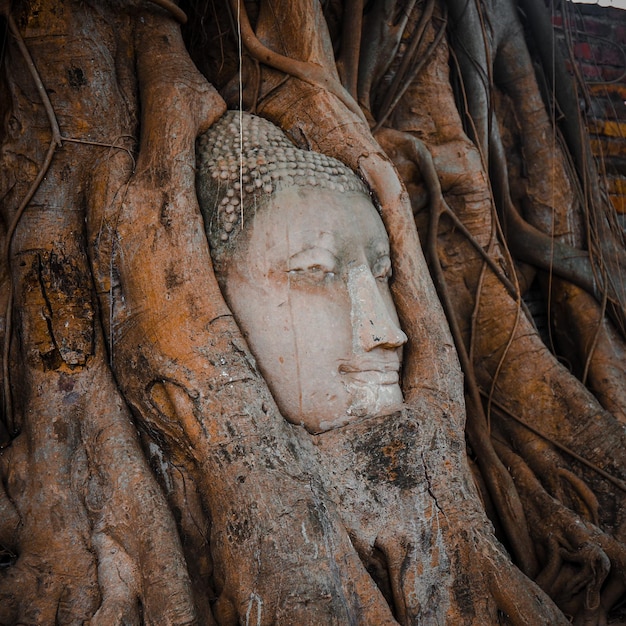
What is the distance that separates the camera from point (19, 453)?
233 centimetres

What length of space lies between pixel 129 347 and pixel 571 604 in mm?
1730

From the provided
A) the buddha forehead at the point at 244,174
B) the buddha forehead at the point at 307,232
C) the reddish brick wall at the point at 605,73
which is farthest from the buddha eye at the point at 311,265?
the reddish brick wall at the point at 605,73

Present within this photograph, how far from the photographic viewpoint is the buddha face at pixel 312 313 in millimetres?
2443

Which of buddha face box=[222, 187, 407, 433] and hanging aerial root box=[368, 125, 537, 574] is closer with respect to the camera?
buddha face box=[222, 187, 407, 433]

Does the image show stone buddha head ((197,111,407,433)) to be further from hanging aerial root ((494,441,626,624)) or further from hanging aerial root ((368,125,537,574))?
hanging aerial root ((494,441,626,624))

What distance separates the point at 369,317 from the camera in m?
2.49

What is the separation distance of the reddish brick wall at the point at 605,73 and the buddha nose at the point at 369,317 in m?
2.38

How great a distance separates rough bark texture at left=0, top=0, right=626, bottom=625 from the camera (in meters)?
2.15

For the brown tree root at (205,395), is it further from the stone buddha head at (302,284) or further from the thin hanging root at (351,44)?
the thin hanging root at (351,44)

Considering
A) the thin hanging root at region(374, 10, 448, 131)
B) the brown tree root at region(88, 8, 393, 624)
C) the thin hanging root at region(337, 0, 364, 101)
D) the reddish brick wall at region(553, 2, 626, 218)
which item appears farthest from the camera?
the reddish brick wall at region(553, 2, 626, 218)

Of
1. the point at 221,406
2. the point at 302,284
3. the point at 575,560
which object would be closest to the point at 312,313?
the point at 302,284

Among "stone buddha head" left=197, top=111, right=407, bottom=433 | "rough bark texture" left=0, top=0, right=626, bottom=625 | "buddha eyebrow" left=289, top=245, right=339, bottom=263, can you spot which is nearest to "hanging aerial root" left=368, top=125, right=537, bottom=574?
"rough bark texture" left=0, top=0, right=626, bottom=625

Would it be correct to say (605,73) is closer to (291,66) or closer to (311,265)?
(291,66)

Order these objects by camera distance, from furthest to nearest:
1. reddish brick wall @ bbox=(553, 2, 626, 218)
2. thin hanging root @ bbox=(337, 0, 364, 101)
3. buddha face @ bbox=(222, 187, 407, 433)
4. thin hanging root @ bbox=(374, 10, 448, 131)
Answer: reddish brick wall @ bbox=(553, 2, 626, 218) < thin hanging root @ bbox=(374, 10, 448, 131) < thin hanging root @ bbox=(337, 0, 364, 101) < buddha face @ bbox=(222, 187, 407, 433)
